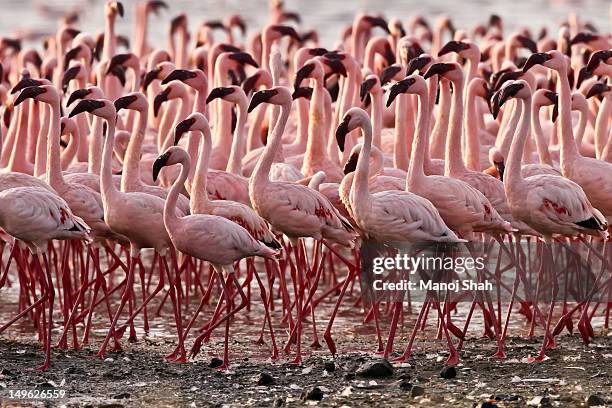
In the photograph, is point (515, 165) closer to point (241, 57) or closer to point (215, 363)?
point (215, 363)

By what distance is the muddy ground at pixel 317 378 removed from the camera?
29.4ft

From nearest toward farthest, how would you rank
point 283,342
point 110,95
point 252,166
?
point 283,342
point 252,166
point 110,95

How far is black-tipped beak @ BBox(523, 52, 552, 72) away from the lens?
1165 cm

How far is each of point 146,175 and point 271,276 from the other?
174 centimetres

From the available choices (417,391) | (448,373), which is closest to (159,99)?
(448,373)

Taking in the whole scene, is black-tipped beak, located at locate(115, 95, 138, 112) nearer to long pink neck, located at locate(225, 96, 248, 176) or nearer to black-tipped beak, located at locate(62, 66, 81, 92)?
long pink neck, located at locate(225, 96, 248, 176)

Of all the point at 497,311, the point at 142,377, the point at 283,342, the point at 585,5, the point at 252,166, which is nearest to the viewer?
the point at 142,377

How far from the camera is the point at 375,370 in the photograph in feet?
31.5

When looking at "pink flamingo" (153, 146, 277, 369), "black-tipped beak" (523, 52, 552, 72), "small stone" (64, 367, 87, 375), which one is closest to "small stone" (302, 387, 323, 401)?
"pink flamingo" (153, 146, 277, 369)

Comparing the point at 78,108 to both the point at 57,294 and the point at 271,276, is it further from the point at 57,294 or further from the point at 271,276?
the point at 57,294

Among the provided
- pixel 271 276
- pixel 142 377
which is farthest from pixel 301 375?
pixel 271 276

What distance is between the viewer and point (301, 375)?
32.3 feet

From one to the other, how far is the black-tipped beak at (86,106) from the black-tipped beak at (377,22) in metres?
6.77

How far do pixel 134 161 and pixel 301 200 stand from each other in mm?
1560
